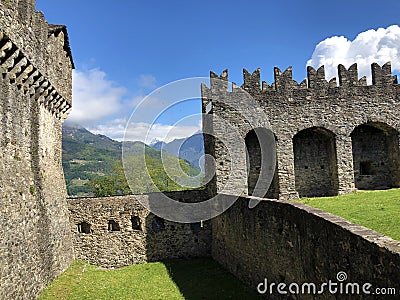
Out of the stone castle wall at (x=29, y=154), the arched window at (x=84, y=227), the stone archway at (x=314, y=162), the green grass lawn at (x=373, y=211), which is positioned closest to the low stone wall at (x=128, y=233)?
the arched window at (x=84, y=227)

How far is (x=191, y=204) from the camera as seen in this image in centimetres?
1994

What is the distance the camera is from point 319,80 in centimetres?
1988

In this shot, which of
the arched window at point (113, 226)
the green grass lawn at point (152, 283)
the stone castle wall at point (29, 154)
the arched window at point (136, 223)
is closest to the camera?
the stone castle wall at point (29, 154)

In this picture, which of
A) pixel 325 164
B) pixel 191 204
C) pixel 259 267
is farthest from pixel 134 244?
pixel 325 164

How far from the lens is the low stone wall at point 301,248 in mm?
5121

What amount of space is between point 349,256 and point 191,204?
14.4m

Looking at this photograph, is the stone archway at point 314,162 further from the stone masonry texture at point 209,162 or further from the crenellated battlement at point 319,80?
the crenellated battlement at point 319,80

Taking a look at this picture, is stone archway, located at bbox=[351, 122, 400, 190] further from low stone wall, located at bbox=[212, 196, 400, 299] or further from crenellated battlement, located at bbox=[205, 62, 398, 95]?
low stone wall, located at bbox=[212, 196, 400, 299]

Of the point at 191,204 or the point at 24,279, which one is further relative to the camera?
the point at 191,204

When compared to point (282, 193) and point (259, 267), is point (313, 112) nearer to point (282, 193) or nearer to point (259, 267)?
point (282, 193)

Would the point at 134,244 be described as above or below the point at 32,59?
below

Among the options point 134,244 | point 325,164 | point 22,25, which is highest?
point 22,25

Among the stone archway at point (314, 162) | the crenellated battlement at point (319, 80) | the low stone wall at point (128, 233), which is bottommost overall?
the low stone wall at point (128, 233)

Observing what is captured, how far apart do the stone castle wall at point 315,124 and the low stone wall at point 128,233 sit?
2960 millimetres
